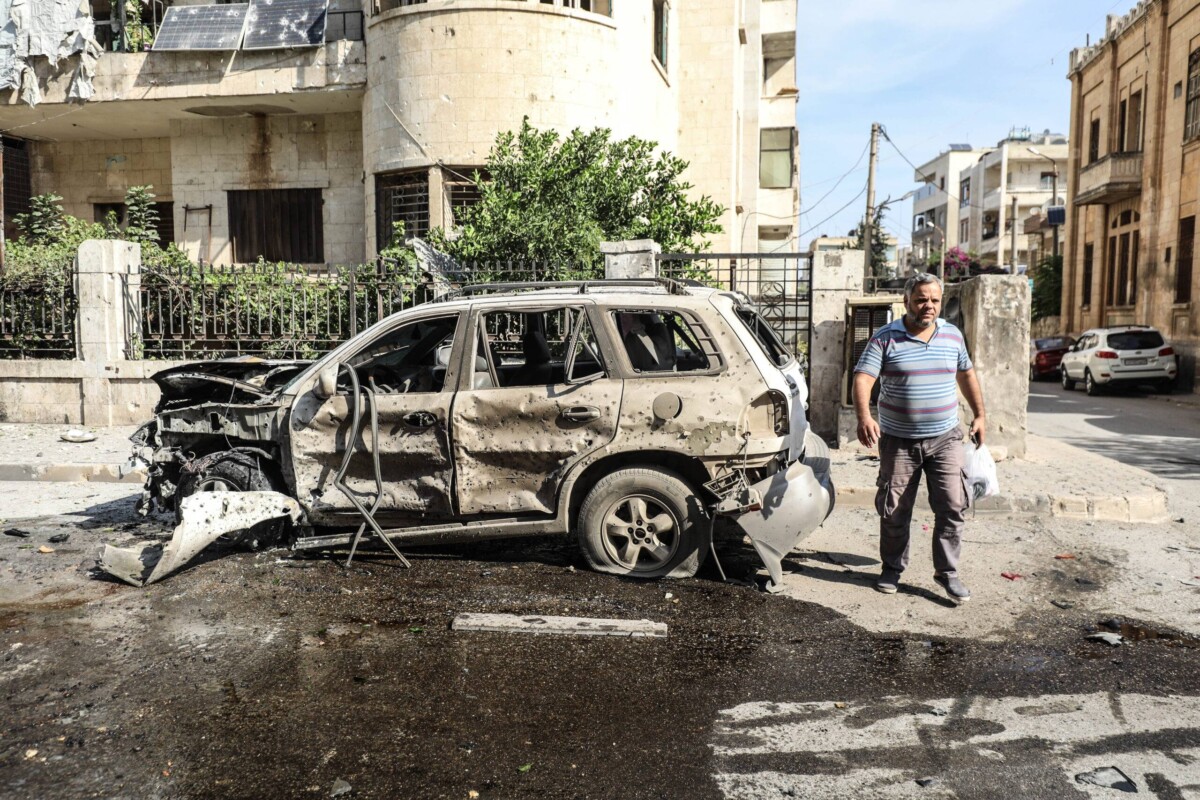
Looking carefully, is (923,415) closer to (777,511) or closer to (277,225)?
(777,511)

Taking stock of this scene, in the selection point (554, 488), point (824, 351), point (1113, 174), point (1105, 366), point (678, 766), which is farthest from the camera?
point (1113, 174)

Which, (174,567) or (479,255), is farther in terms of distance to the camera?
(479,255)

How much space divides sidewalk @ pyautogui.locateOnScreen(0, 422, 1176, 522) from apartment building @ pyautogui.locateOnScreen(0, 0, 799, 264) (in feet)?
21.4

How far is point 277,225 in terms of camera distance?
1841cm

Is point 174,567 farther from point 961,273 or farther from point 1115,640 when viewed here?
point 961,273

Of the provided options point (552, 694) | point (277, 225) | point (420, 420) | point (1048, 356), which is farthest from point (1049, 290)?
point (552, 694)

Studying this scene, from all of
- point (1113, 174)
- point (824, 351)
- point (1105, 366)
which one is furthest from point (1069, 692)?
point (1113, 174)

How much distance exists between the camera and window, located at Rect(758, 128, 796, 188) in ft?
96.4

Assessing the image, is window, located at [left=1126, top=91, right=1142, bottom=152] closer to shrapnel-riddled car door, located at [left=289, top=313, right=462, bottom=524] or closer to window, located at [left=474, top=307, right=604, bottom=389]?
window, located at [left=474, top=307, right=604, bottom=389]

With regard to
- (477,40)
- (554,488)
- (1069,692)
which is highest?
(477,40)

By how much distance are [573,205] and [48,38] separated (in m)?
12.0

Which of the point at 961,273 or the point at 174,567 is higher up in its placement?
the point at 961,273

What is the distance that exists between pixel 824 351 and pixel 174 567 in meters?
7.44

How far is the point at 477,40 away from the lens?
14680 millimetres
